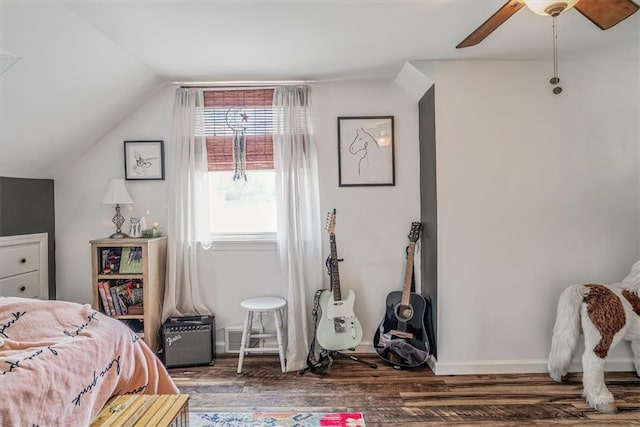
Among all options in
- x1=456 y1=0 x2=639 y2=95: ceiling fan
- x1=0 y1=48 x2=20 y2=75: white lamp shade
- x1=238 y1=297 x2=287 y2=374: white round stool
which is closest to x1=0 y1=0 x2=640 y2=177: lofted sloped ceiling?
x1=0 y1=48 x2=20 y2=75: white lamp shade

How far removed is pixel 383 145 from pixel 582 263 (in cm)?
177

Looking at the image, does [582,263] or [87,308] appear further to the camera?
[582,263]

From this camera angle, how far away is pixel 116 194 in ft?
9.96

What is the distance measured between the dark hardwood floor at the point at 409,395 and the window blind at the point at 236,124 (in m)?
1.73

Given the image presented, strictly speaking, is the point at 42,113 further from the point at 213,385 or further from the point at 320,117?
the point at 213,385

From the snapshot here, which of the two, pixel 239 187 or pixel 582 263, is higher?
pixel 239 187

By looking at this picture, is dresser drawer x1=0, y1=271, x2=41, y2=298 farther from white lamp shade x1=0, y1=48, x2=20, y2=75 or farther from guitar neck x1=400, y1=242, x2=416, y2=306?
guitar neck x1=400, y1=242, x2=416, y2=306

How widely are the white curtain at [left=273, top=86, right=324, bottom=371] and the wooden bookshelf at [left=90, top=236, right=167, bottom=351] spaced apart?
3.33ft

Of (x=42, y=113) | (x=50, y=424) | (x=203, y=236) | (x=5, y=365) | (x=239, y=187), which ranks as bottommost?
(x=50, y=424)

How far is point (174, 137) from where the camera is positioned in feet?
10.5

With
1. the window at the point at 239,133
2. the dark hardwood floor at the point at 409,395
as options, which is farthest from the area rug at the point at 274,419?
the window at the point at 239,133

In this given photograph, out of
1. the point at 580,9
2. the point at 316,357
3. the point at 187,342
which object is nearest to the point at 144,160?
the point at 187,342

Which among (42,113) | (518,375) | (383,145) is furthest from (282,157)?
(518,375)

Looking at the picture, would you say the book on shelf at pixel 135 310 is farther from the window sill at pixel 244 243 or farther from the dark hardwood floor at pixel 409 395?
the window sill at pixel 244 243
